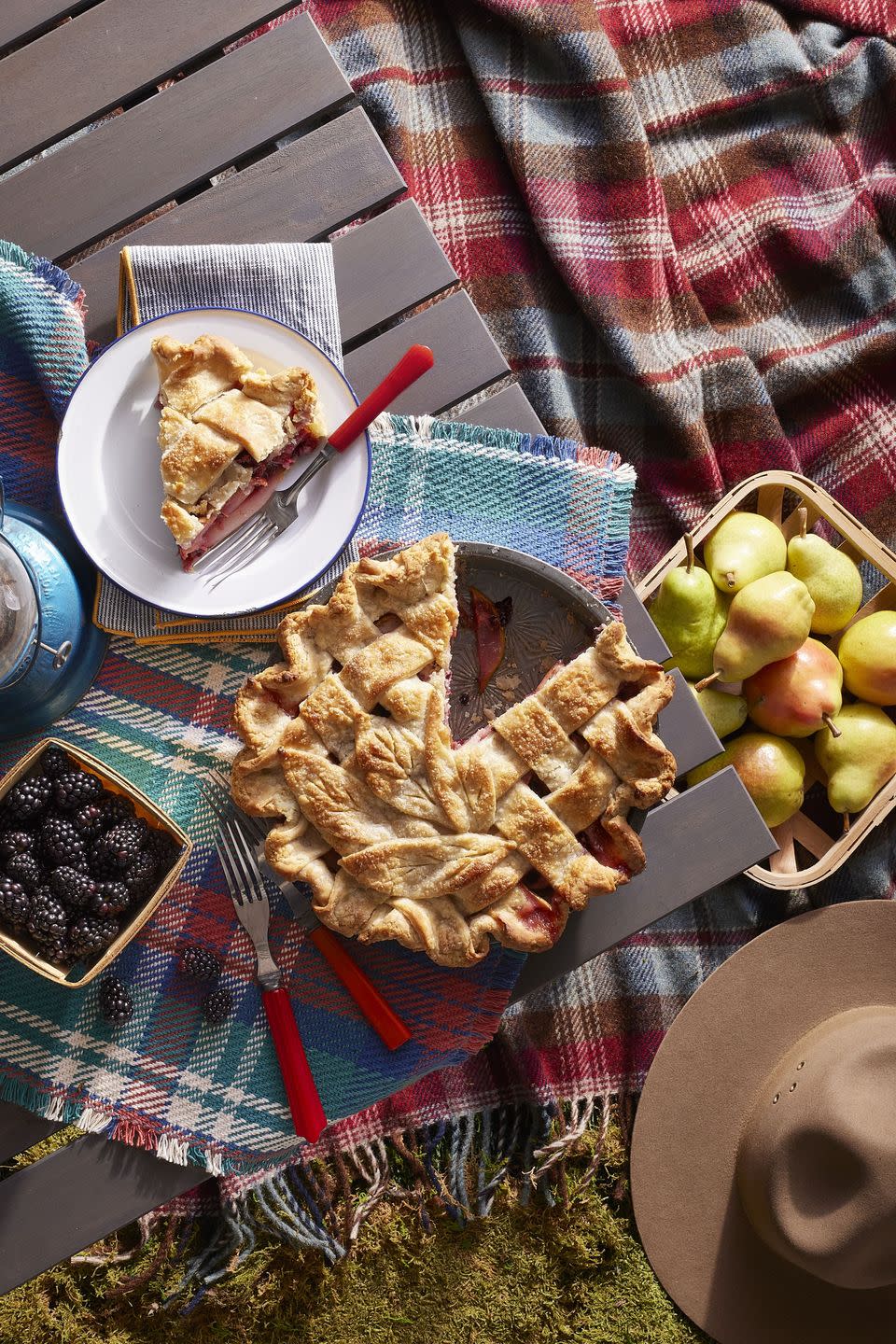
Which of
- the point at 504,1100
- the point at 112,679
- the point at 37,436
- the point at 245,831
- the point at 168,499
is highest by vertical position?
the point at 37,436

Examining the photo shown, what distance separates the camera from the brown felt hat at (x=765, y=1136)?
6.93 ft

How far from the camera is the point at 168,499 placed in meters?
1.71

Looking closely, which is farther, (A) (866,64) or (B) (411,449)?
(A) (866,64)

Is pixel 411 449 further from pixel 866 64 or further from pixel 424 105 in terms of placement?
pixel 866 64

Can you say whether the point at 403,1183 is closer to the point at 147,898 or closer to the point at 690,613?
the point at 147,898

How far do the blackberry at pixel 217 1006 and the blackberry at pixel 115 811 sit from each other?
352 mm

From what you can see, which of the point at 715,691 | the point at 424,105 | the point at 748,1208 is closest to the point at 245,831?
the point at 715,691

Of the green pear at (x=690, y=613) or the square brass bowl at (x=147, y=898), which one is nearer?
the square brass bowl at (x=147, y=898)

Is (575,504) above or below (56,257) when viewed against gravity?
below

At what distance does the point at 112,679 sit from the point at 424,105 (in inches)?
58.2

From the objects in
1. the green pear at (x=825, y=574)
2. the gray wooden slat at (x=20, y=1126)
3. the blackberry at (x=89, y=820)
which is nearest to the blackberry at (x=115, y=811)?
the blackberry at (x=89, y=820)

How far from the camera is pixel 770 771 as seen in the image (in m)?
2.22

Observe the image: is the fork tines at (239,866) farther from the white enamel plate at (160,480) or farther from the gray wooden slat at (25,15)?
the gray wooden slat at (25,15)

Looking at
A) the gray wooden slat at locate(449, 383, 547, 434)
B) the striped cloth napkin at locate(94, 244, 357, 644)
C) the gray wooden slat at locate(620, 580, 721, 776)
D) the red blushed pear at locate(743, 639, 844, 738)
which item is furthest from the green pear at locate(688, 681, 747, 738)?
the striped cloth napkin at locate(94, 244, 357, 644)
